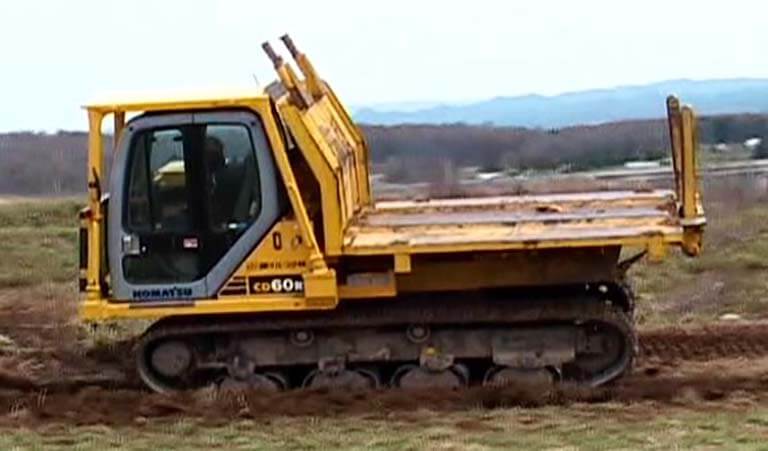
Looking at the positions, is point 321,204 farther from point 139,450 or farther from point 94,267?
point 139,450

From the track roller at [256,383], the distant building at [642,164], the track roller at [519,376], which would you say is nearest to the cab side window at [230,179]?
the track roller at [256,383]

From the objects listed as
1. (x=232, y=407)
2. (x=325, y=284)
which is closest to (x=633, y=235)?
(x=325, y=284)

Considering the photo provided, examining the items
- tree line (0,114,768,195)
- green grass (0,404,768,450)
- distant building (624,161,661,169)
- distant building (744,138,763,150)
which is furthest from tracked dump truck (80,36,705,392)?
distant building (744,138,763,150)

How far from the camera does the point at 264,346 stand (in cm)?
1472

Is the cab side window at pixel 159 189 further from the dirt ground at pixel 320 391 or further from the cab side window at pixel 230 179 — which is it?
the dirt ground at pixel 320 391

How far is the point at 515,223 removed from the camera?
48.6ft

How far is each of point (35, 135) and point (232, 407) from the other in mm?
16821

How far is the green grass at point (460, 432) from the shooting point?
1216 centimetres

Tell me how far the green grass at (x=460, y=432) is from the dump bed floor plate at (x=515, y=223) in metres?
1.30

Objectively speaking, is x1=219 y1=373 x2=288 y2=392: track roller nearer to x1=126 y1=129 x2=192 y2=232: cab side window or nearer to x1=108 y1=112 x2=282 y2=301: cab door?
x1=108 y1=112 x2=282 y2=301: cab door

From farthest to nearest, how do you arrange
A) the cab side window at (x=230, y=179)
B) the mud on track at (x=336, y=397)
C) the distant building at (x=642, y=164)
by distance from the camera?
the distant building at (x=642, y=164) < the cab side window at (x=230, y=179) < the mud on track at (x=336, y=397)

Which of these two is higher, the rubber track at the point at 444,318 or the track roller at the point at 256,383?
→ the rubber track at the point at 444,318

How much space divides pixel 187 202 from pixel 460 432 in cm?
303

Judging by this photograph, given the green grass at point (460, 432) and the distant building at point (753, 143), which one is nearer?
the green grass at point (460, 432)
